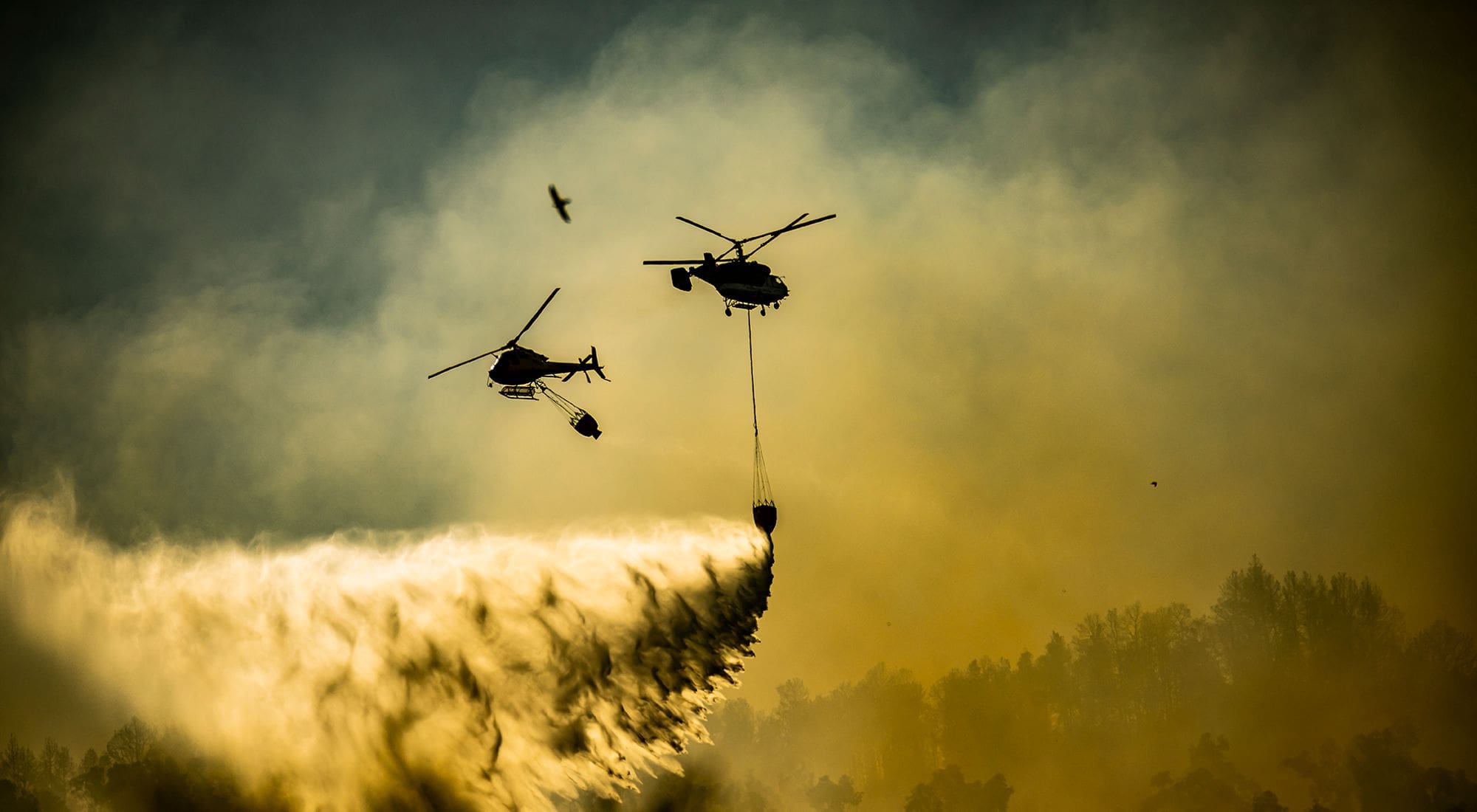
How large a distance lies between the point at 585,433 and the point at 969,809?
2171 inches

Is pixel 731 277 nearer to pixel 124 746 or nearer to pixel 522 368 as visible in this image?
pixel 522 368

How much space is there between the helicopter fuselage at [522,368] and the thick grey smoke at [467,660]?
13.5 metres

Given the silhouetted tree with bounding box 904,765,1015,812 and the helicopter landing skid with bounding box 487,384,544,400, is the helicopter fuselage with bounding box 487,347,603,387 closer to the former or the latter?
the helicopter landing skid with bounding box 487,384,544,400

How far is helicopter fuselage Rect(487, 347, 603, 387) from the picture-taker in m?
64.2

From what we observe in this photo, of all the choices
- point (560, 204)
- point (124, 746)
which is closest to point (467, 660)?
point (560, 204)

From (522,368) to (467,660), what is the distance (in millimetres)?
22036

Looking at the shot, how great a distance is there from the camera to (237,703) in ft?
172

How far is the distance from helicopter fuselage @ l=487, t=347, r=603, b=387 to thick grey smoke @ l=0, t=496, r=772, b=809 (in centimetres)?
1349

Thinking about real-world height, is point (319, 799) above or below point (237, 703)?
below

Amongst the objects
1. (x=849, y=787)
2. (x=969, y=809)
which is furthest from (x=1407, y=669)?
(x=849, y=787)

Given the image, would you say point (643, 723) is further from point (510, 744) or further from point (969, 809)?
point (969, 809)

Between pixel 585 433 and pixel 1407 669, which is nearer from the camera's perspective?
pixel 585 433

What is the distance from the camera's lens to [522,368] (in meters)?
64.6

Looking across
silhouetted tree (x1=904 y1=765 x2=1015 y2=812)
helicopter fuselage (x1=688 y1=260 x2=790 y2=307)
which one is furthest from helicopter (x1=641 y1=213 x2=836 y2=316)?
silhouetted tree (x1=904 y1=765 x2=1015 y2=812)
